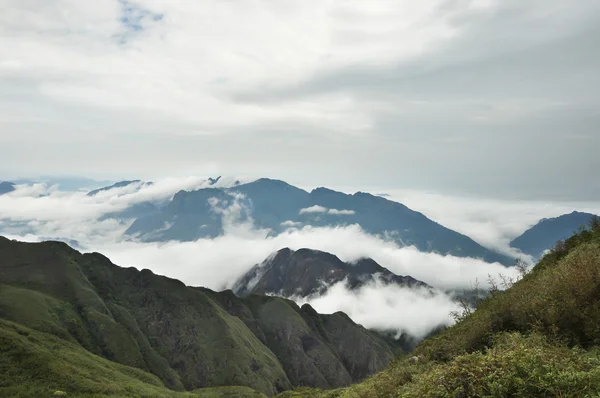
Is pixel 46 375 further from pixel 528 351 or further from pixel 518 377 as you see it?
pixel 518 377

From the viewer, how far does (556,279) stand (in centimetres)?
2322

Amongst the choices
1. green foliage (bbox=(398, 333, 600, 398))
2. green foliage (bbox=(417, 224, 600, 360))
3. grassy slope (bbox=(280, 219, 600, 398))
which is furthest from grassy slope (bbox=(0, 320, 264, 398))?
green foliage (bbox=(398, 333, 600, 398))

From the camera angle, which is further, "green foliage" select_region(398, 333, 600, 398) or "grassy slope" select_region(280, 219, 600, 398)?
"grassy slope" select_region(280, 219, 600, 398)

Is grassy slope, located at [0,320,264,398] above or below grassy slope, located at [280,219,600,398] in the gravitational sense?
below

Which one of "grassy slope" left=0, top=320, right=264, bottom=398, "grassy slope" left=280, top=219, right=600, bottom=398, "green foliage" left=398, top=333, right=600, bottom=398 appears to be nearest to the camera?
"green foliage" left=398, top=333, right=600, bottom=398

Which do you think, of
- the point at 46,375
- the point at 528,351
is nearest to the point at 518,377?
the point at 528,351

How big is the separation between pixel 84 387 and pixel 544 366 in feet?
396

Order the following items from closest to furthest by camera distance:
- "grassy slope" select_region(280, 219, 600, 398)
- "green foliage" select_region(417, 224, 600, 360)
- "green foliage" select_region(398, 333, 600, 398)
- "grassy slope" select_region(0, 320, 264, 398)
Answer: "green foliage" select_region(398, 333, 600, 398)
"grassy slope" select_region(280, 219, 600, 398)
"green foliage" select_region(417, 224, 600, 360)
"grassy slope" select_region(0, 320, 264, 398)

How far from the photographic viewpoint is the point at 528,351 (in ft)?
48.4

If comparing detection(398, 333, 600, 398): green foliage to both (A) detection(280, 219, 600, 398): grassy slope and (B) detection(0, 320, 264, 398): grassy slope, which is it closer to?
(A) detection(280, 219, 600, 398): grassy slope

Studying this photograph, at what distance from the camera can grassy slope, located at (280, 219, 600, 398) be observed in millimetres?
12344

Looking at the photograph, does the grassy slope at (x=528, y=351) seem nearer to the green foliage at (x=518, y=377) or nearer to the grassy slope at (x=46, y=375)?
the green foliage at (x=518, y=377)

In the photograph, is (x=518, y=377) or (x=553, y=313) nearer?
(x=518, y=377)

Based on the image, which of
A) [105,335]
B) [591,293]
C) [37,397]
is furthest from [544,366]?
[105,335]
